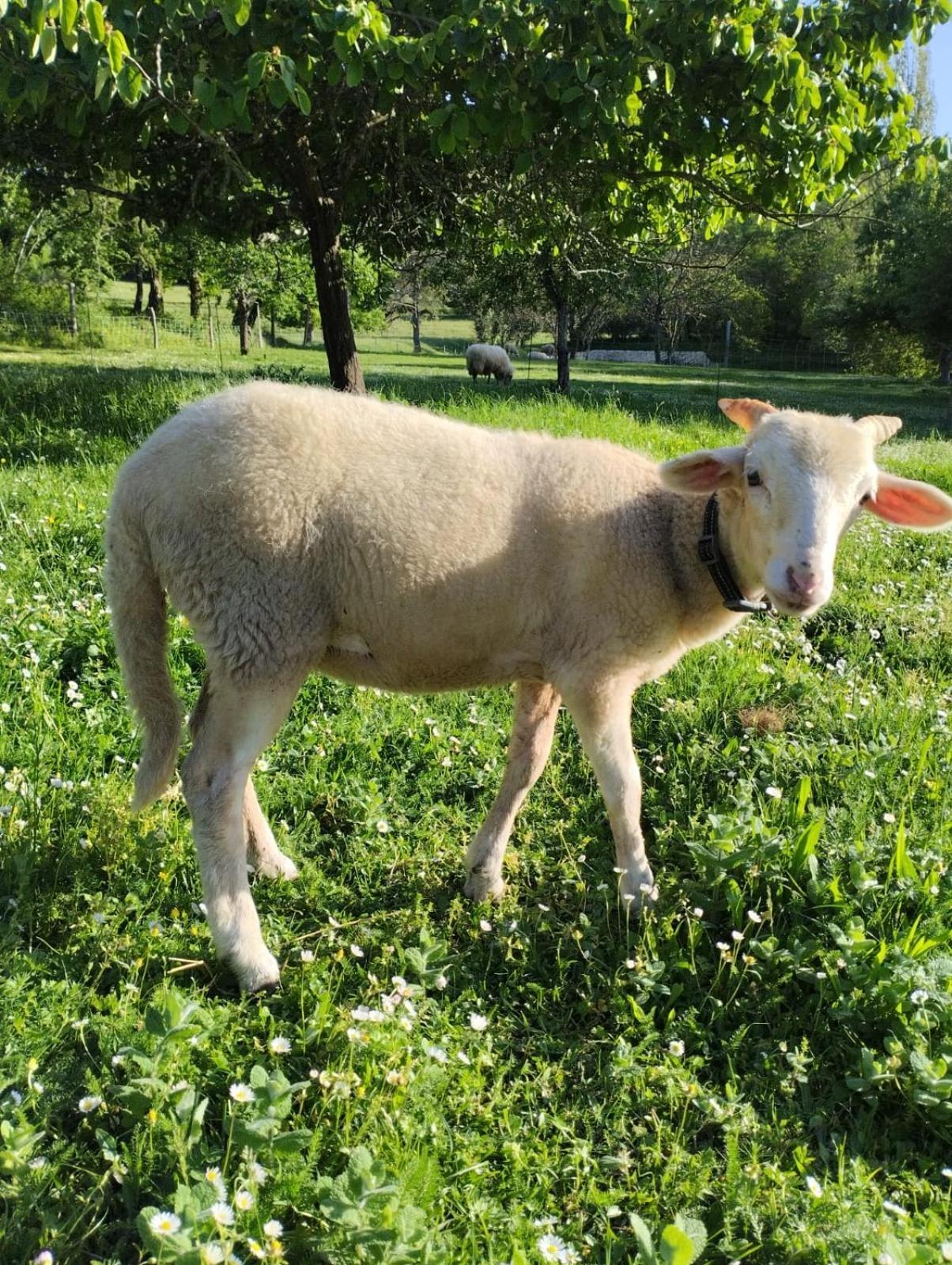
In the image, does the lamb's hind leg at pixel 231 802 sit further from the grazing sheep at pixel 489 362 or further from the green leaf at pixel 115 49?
the grazing sheep at pixel 489 362

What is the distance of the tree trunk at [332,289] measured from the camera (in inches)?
302

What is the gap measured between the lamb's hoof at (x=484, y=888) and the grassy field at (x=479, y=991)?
0.06 metres

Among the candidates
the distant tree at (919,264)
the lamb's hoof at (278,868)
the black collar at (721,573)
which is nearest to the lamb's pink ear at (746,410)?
the black collar at (721,573)

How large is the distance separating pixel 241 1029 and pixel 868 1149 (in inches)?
69.1

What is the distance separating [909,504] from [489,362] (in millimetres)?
26049

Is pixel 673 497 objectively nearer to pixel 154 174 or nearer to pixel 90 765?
pixel 90 765

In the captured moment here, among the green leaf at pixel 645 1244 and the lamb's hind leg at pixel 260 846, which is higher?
the lamb's hind leg at pixel 260 846

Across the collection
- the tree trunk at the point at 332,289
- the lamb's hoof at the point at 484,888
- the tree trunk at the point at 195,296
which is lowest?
the lamb's hoof at the point at 484,888

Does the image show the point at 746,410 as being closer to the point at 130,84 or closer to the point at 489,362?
the point at 130,84

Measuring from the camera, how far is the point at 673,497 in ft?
10.8

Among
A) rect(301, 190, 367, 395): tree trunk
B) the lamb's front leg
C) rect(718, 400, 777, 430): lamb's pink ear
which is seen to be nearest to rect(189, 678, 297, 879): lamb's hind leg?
the lamb's front leg

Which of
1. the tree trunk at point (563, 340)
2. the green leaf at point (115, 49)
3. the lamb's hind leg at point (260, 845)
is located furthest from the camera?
the tree trunk at point (563, 340)

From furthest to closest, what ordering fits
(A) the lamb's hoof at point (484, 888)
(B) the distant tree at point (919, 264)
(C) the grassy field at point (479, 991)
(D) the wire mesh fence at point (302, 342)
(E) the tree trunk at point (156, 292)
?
(E) the tree trunk at point (156, 292) → (B) the distant tree at point (919, 264) → (D) the wire mesh fence at point (302, 342) → (A) the lamb's hoof at point (484, 888) → (C) the grassy field at point (479, 991)

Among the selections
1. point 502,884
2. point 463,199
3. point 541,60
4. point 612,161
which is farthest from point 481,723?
point 463,199
